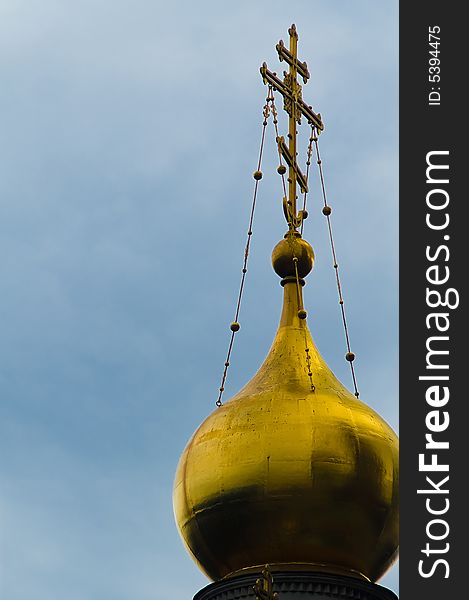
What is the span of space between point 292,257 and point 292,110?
8.49ft

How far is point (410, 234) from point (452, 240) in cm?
47

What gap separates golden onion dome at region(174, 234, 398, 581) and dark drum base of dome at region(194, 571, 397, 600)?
15 centimetres

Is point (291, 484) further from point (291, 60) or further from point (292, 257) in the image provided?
point (291, 60)

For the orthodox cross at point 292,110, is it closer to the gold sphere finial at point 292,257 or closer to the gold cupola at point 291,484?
the gold sphere finial at point 292,257

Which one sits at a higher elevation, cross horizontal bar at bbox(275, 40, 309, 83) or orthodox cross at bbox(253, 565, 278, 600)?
cross horizontal bar at bbox(275, 40, 309, 83)

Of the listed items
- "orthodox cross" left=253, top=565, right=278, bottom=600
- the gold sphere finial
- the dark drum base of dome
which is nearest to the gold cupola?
the dark drum base of dome

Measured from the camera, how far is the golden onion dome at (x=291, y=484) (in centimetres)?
2200

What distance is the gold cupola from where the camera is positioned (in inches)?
866

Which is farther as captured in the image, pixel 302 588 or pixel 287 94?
pixel 287 94

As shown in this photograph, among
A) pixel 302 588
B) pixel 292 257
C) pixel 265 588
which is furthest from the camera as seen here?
pixel 292 257

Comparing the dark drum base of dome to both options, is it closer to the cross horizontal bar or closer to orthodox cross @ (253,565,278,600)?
orthodox cross @ (253,565,278,600)

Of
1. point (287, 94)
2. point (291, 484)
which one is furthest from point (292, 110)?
point (291, 484)

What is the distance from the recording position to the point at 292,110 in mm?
26203

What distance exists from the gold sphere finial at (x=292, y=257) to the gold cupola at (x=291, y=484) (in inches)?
79.3
